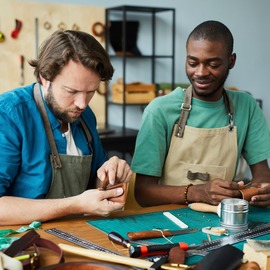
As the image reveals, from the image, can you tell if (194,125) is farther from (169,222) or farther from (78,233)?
(78,233)

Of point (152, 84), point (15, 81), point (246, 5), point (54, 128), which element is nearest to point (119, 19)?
point (152, 84)

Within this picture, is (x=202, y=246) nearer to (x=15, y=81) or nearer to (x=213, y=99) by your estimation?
(x=213, y=99)

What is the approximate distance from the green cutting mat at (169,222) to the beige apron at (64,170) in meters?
0.32

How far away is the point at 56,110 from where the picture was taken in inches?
98.4

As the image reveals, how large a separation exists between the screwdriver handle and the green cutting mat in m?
0.10

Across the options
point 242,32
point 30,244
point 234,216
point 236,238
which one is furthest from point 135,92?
point 30,244

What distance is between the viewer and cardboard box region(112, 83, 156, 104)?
18.2 ft

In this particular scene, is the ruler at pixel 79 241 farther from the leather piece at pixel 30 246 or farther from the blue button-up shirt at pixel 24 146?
the blue button-up shirt at pixel 24 146

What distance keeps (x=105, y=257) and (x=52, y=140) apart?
0.84 meters

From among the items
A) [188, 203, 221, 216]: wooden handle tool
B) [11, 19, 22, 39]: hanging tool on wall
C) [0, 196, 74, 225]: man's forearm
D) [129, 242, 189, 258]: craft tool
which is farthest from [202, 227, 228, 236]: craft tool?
[11, 19, 22, 39]: hanging tool on wall

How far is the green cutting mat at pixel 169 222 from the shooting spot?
83.1 inches

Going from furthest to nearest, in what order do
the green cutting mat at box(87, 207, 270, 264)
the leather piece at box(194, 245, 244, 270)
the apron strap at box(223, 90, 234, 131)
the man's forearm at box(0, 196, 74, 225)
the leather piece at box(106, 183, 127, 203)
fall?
the apron strap at box(223, 90, 234, 131) < the leather piece at box(106, 183, 127, 203) < the man's forearm at box(0, 196, 74, 225) < the green cutting mat at box(87, 207, 270, 264) < the leather piece at box(194, 245, 244, 270)

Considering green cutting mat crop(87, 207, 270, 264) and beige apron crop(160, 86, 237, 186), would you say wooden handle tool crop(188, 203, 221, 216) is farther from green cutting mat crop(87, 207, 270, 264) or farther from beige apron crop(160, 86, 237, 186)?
beige apron crop(160, 86, 237, 186)

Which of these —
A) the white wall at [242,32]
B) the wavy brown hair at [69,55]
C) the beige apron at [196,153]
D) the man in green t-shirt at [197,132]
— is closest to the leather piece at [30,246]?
the wavy brown hair at [69,55]
